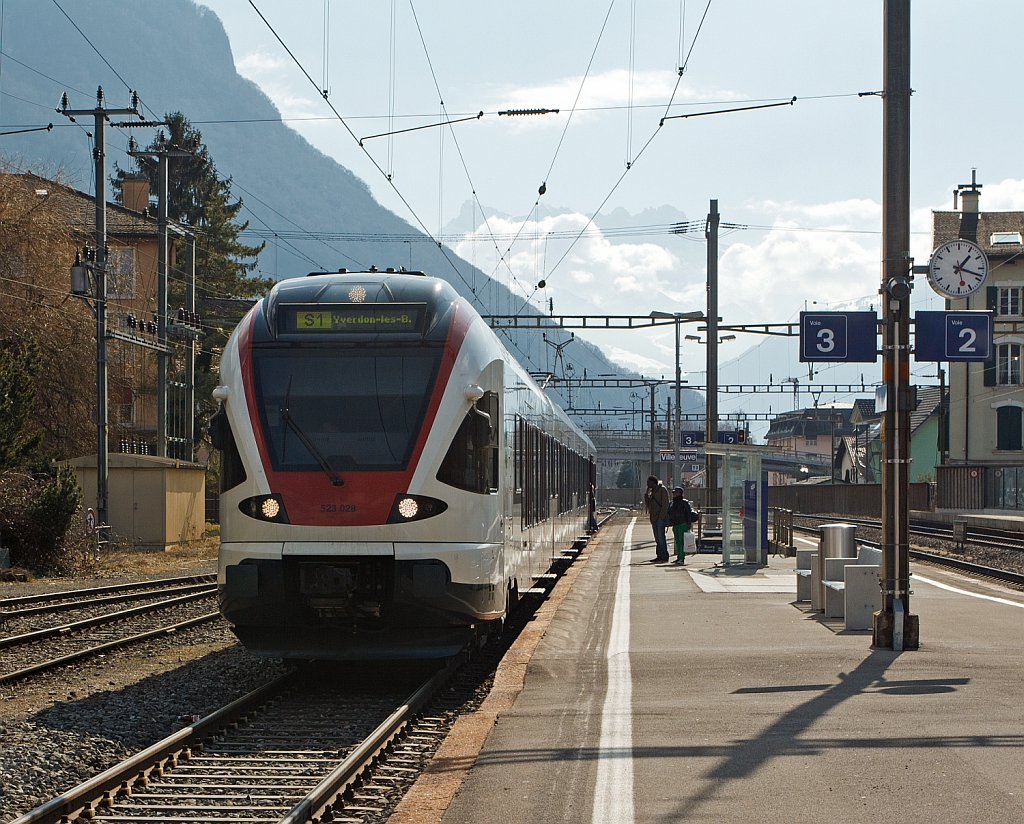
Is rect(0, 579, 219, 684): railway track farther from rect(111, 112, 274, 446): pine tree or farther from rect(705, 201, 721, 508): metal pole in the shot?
rect(111, 112, 274, 446): pine tree

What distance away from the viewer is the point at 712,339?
34.4m

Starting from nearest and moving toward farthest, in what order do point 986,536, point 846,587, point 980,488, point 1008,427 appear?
point 846,587 → point 986,536 → point 980,488 → point 1008,427

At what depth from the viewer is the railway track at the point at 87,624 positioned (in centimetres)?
1259

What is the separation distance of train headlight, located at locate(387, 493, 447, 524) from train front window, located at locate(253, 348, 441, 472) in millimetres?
265

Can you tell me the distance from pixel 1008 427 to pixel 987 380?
94.7 inches

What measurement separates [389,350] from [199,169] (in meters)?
64.9

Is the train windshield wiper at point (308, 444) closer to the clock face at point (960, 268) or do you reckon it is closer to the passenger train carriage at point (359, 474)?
the passenger train carriage at point (359, 474)

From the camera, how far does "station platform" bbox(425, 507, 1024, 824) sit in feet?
19.4

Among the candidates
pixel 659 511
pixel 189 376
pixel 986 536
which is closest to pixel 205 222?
pixel 189 376

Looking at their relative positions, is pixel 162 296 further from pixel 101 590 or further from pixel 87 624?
pixel 87 624

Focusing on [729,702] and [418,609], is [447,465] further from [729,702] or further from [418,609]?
[729,702]

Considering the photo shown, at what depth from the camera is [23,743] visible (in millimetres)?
8000

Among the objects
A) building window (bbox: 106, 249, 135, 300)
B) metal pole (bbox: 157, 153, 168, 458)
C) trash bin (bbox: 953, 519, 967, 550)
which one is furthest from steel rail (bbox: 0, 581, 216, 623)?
building window (bbox: 106, 249, 135, 300)

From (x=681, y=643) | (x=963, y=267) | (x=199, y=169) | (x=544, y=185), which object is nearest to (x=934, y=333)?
(x=963, y=267)
